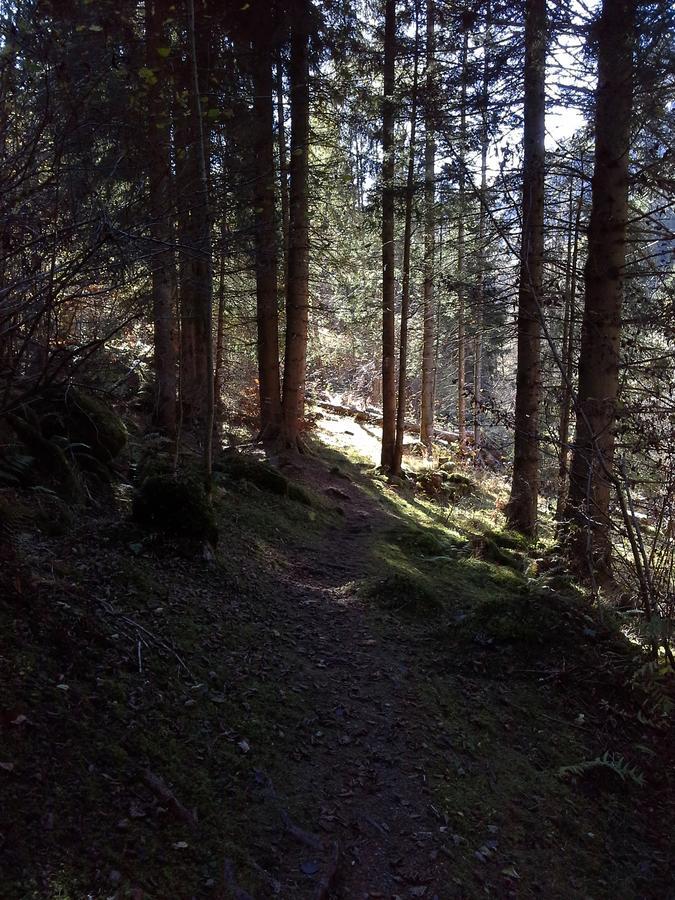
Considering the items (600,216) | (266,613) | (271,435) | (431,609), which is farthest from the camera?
(271,435)

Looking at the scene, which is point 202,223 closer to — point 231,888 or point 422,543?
point 231,888

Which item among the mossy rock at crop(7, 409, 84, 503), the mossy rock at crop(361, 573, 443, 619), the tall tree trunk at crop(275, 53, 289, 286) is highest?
the tall tree trunk at crop(275, 53, 289, 286)

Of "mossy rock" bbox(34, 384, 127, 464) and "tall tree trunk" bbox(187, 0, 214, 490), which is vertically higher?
"tall tree trunk" bbox(187, 0, 214, 490)

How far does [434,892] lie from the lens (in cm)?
274

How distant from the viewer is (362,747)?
3744mm

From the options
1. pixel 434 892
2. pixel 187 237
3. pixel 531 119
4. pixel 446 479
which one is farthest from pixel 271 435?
pixel 434 892

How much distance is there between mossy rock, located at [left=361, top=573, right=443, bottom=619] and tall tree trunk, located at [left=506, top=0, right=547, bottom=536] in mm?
3010

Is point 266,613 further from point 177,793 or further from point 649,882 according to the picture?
point 649,882

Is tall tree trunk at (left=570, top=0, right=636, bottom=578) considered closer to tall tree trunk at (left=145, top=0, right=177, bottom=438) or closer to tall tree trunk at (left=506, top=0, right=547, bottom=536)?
tall tree trunk at (left=506, top=0, right=547, bottom=536)

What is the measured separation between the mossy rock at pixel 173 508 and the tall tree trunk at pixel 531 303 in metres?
4.59

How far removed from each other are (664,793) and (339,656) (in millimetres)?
2404

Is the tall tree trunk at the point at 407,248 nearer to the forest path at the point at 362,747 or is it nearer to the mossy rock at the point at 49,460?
the mossy rock at the point at 49,460

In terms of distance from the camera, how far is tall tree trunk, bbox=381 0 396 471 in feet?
44.2

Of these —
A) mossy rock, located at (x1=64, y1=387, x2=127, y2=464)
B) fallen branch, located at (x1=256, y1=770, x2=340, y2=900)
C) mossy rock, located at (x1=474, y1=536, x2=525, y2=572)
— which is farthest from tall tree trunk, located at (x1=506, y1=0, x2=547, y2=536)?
fallen branch, located at (x1=256, y1=770, x2=340, y2=900)
